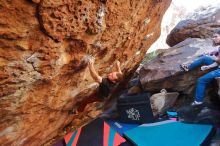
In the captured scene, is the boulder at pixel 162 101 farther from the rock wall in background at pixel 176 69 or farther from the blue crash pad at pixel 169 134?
the blue crash pad at pixel 169 134

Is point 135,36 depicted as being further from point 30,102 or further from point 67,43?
point 30,102

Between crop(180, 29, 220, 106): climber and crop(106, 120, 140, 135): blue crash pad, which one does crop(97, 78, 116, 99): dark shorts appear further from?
crop(180, 29, 220, 106): climber

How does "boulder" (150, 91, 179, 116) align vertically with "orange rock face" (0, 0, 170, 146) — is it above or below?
below

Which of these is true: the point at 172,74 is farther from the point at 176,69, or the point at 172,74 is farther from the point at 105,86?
the point at 105,86

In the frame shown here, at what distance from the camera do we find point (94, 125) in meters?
5.87

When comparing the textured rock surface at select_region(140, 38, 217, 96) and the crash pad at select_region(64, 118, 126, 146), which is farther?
the textured rock surface at select_region(140, 38, 217, 96)

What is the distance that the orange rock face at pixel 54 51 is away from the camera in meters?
2.86

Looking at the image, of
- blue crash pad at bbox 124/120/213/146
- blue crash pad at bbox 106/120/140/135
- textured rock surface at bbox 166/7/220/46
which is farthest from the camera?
textured rock surface at bbox 166/7/220/46

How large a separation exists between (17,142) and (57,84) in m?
1.37

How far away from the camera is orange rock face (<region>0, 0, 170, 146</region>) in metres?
2.86

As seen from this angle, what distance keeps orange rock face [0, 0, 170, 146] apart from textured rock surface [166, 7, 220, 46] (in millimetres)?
4089

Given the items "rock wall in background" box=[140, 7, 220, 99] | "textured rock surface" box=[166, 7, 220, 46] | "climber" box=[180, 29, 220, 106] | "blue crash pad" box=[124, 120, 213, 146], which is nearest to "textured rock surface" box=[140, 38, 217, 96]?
"rock wall in background" box=[140, 7, 220, 99]

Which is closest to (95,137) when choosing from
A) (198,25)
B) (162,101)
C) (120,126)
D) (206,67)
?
(120,126)

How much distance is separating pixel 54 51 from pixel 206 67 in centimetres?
410
